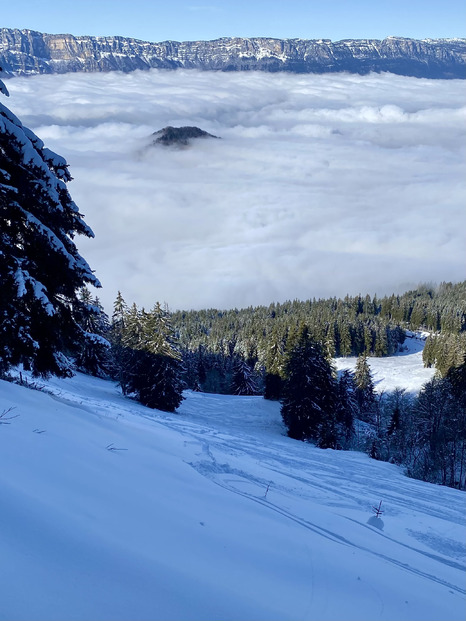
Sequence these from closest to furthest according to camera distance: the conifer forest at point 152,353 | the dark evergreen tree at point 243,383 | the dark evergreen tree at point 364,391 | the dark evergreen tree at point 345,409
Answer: the conifer forest at point 152,353, the dark evergreen tree at point 345,409, the dark evergreen tree at point 364,391, the dark evergreen tree at point 243,383

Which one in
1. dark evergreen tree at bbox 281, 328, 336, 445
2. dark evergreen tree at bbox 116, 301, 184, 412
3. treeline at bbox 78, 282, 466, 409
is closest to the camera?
dark evergreen tree at bbox 281, 328, 336, 445

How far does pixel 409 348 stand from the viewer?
4692 inches

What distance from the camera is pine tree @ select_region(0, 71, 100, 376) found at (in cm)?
867

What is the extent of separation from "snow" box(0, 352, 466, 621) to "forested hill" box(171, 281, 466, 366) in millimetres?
42056

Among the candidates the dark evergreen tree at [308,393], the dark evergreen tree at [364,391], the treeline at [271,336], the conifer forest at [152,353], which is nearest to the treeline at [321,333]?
the treeline at [271,336]

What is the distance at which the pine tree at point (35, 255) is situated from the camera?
8.67 m

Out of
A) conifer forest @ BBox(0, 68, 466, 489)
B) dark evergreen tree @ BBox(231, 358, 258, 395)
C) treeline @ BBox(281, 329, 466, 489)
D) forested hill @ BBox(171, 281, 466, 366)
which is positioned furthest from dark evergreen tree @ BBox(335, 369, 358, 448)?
dark evergreen tree @ BBox(231, 358, 258, 395)

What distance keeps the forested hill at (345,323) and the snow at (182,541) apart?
42056mm

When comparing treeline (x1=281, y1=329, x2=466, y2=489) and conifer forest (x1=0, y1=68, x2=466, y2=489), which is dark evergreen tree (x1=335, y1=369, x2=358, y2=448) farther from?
conifer forest (x1=0, y1=68, x2=466, y2=489)

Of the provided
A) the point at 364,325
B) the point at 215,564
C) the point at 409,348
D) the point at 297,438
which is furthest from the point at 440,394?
the point at 409,348

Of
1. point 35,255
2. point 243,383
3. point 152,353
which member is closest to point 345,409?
point 152,353

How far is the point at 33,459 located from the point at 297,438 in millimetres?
28680

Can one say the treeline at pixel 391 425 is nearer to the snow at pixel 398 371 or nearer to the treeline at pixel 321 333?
the treeline at pixel 321 333

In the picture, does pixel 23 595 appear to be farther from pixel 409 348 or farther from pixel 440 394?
pixel 409 348
